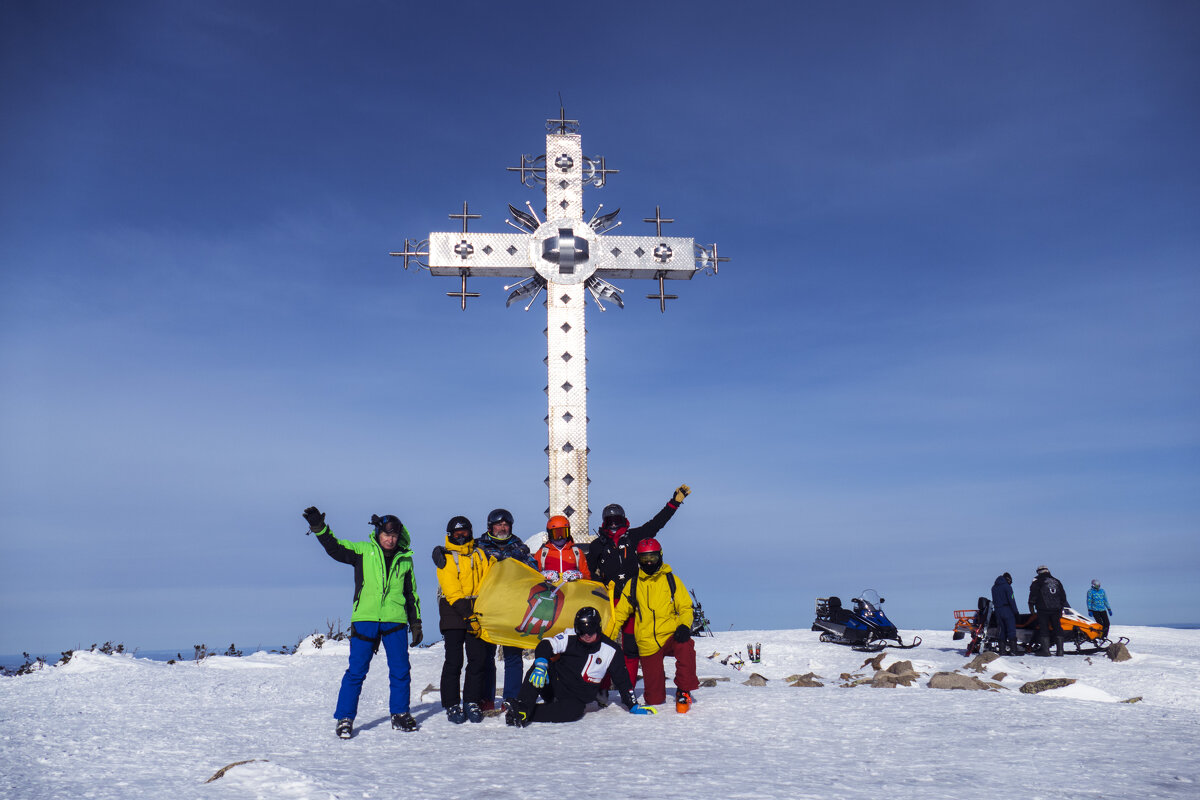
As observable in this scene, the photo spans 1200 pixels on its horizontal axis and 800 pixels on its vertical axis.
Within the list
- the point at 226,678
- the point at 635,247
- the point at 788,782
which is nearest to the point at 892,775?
the point at 788,782

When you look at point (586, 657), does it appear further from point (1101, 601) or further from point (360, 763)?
point (1101, 601)

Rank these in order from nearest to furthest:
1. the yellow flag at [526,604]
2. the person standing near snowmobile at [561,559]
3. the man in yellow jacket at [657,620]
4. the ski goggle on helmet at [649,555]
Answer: the yellow flag at [526,604] < the man in yellow jacket at [657,620] < the ski goggle on helmet at [649,555] < the person standing near snowmobile at [561,559]

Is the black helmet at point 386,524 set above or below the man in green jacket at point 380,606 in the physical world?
above

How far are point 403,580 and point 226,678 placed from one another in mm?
5839

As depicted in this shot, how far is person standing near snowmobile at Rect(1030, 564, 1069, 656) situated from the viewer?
547 inches

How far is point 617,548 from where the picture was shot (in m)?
8.03

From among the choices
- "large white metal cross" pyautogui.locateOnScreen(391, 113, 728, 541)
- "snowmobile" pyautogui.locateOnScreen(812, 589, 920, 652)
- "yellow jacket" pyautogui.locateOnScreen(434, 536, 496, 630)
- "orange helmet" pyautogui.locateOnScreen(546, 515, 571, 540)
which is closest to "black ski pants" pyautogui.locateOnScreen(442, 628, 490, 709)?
"yellow jacket" pyautogui.locateOnScreen(434, 536, 496, 630)

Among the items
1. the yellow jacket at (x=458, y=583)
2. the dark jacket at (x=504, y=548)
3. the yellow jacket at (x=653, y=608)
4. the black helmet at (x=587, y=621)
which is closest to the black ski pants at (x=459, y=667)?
the yellow jacket at (x=458, y=583)

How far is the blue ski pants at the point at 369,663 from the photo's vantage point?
6.19 metres

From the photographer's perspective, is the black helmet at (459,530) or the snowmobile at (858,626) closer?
the black helmet at (459,530)

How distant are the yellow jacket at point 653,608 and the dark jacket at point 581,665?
1.36 ft

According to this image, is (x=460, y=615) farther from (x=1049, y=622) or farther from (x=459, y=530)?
(x=1049, y=622)

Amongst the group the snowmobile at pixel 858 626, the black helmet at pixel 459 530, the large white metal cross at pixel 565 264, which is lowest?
the snowmobile at pixel 858 626

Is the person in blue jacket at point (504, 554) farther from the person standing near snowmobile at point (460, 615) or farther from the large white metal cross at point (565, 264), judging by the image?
the large white metal cross at point (565, 264)
